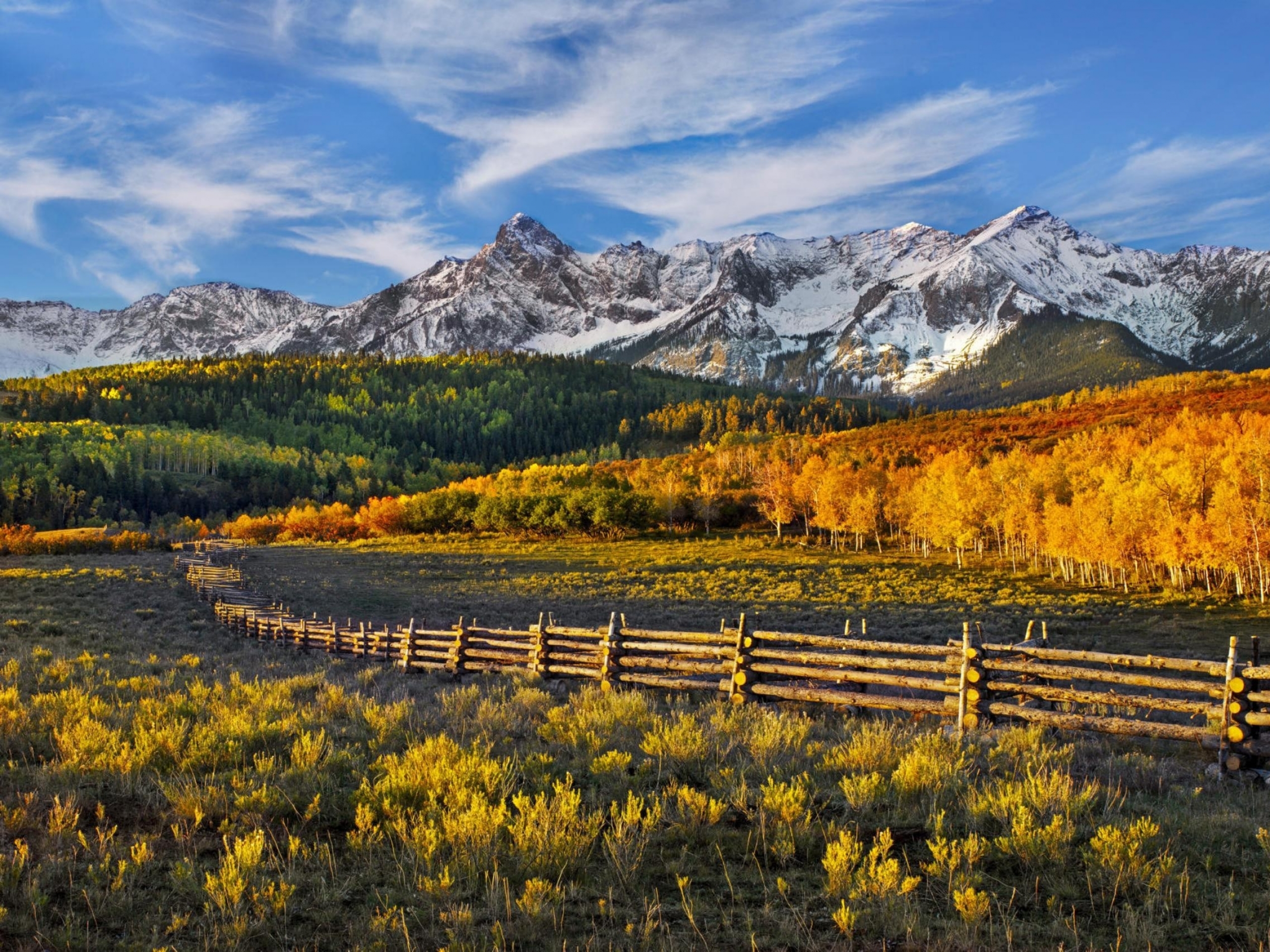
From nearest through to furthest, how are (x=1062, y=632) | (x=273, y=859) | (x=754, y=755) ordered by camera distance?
(x=273, y=859)
(x=754, y=755)
(x=1062, y=632)

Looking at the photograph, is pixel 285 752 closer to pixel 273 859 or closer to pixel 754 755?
pixel 273 859

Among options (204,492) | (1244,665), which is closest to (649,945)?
(1244,665)

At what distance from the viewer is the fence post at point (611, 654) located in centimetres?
1321

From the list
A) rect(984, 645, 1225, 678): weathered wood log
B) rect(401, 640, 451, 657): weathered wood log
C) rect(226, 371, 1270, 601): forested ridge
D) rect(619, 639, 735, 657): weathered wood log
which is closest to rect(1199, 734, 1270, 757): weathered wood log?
rect(984, 645, 1225, 678): weathered wood log

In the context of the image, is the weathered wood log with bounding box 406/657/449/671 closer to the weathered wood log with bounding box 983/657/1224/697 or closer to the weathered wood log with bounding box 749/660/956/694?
the weathered wood log with bounding box 749/660/956/694

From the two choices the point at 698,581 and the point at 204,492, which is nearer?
the point at 698,581

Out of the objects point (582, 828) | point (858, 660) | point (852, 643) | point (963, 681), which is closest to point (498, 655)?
point (852, 643)

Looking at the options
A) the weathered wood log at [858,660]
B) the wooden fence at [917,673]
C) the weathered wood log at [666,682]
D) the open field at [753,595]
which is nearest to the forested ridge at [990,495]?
the open field at [753,595]

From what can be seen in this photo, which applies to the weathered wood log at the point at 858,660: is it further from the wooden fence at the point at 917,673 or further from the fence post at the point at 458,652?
the fence post at the point at 458,652

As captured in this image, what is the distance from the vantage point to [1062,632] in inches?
1286

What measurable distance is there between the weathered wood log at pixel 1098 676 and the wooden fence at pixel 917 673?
0.02 meters

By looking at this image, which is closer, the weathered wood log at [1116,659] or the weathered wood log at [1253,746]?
the weathered wood log at [1253,746]

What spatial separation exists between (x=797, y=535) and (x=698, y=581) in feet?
134

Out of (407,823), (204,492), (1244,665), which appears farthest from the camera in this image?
(204,492)
